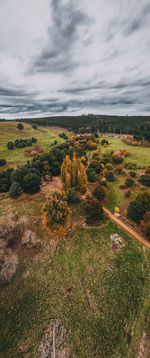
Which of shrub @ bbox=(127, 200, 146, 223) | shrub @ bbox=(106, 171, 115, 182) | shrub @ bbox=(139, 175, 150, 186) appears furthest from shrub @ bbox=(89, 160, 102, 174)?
shrub @ bbox=(127, 200, 146, 223)

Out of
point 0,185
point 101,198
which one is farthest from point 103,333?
point 0,185

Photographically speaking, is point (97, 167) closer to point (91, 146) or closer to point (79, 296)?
point (91, 146)

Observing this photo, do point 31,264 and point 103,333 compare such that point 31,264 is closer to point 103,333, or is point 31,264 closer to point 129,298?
point 103,333

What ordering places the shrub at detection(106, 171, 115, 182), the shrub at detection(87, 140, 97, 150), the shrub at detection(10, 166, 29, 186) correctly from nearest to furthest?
the shrub at detection(10, 166, 29, 186), the shrub at detection(106, 171, 115, 182), the shrub at detection(87, 140, 97, 150)

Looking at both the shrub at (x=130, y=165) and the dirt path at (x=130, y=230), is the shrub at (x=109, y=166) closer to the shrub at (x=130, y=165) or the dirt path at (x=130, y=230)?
the shrub at (x=130, y=165)

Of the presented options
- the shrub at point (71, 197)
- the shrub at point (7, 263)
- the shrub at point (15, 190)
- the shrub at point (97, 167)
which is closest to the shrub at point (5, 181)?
the shrub at point (15, 190)

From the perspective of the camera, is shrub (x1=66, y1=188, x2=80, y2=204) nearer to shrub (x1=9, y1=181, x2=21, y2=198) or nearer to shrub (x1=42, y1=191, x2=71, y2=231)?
shrub (x1=42, y1=191, x2=71, y2=231)

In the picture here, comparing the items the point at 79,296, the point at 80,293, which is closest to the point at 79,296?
the point at 79,296

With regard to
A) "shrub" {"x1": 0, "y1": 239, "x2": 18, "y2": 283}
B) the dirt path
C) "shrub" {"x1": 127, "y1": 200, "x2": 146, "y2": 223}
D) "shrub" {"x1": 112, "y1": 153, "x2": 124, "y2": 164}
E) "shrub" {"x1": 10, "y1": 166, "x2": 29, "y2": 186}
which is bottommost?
"shrub" {"x1": 0, "y1": 239, "x2": 18, "y2": 283}
